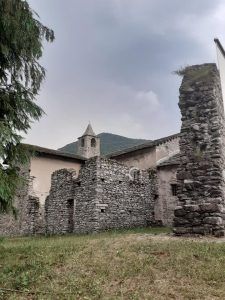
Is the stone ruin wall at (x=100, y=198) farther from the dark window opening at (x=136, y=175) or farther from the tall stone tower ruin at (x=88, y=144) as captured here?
the tall stone tower ruin at (x=88, y=144)

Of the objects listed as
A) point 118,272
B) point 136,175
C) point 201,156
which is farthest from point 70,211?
point 118,272

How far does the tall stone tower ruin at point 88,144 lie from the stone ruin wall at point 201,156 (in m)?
34.3

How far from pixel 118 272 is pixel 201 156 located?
16.4ft

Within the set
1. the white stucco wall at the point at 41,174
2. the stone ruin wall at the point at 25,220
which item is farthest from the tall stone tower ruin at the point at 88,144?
the stone ruin wall at the point at 25,220

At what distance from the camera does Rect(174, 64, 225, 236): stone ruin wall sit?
9695 millimetres

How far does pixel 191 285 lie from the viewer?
5.77m

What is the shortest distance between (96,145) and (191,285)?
40737 mm

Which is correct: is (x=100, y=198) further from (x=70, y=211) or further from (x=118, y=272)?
(x=118, y=272)

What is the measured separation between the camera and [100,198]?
16.1 meters

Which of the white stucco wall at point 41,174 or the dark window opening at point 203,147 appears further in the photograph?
the white stucco wall at point 41,174

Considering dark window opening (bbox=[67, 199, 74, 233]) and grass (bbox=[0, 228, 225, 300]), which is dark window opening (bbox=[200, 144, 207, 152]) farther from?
dark window opening (bbox=[67, 199, 74, 233])

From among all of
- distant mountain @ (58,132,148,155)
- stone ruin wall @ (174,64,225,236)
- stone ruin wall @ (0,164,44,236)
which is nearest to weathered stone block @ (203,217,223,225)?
stone ruin wall @ (174,64,225,236)

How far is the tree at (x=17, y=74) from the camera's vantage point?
7.80m

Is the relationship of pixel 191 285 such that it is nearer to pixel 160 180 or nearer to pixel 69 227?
pixel 69 227
